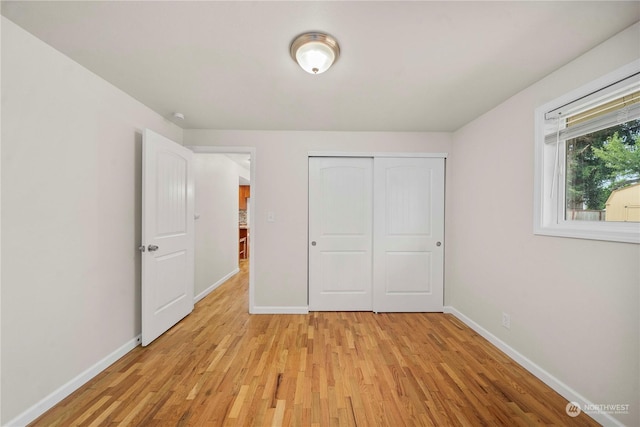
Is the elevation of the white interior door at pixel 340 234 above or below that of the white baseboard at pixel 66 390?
above

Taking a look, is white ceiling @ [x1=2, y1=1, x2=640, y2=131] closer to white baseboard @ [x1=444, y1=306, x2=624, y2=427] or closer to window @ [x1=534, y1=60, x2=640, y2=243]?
window @ [x1=534, y1=60, x2=640, y2=243]

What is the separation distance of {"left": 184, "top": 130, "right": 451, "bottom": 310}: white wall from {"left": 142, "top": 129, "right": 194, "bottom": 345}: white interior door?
2.24 ft

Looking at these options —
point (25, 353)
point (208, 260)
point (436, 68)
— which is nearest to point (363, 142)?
point (436, 68)

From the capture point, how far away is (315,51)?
58.6 inches

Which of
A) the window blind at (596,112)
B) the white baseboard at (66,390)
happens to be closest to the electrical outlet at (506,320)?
the window blind at (596,112)

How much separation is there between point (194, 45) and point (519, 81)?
233 cm

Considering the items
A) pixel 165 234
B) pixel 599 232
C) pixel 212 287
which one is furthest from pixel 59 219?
pixel 599 232

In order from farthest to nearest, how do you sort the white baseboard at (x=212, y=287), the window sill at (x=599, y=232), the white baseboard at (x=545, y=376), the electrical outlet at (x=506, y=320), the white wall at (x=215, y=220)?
1. the white wall at (x=215, y=220)
2. the white baseboard at (x=212, y=287)
3. the electrical outlet at (x=506, y=320)
4. the white baseboard at (x=545, y=376)
5. the window sill at (x=599, y=232)

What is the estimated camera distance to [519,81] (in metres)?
1.91

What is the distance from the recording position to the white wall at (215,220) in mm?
3609
